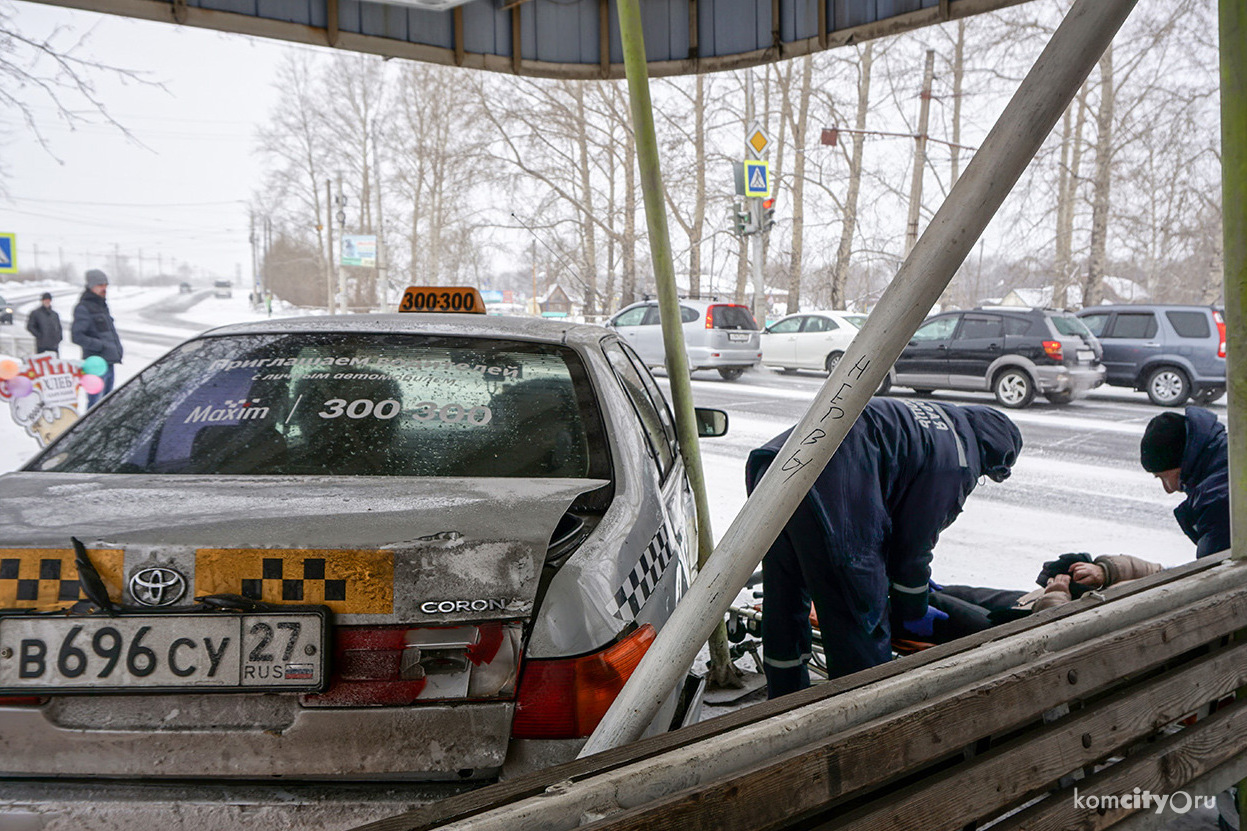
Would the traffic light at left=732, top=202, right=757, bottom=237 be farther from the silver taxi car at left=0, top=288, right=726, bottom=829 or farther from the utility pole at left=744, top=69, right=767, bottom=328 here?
the silver taxi car at left=0, top=288, right=726, bottom=829

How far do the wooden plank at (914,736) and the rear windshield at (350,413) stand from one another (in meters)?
0.93

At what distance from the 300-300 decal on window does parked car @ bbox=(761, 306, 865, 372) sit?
1508 cm

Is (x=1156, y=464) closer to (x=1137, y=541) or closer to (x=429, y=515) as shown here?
(x=429, y=515)

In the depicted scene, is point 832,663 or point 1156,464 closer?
point 832,663

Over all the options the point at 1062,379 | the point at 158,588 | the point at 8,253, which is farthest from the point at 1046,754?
the point at 1062,379

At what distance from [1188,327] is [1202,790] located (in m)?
13.4

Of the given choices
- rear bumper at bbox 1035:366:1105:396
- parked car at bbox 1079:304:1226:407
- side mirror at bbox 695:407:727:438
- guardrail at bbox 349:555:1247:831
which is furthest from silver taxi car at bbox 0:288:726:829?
parked car at bbox 1079:304:1226:407

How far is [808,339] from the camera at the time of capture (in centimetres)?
1753

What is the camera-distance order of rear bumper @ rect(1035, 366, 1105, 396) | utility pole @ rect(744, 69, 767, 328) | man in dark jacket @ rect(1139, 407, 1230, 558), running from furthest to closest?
utility pole @ rect(744, 69, 767, 328)
rear bumper @ rect(1035, 366, 1105, 396)
man in dark jacket @ rect(1139, 407, 1230, 558)

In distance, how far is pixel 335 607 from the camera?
1.59 m

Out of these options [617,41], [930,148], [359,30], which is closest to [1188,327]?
[617,41]

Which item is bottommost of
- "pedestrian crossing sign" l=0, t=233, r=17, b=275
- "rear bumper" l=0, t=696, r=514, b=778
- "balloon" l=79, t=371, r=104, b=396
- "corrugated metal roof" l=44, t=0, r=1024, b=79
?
"rear bumper" l=0, t=696, r=514, b=778
